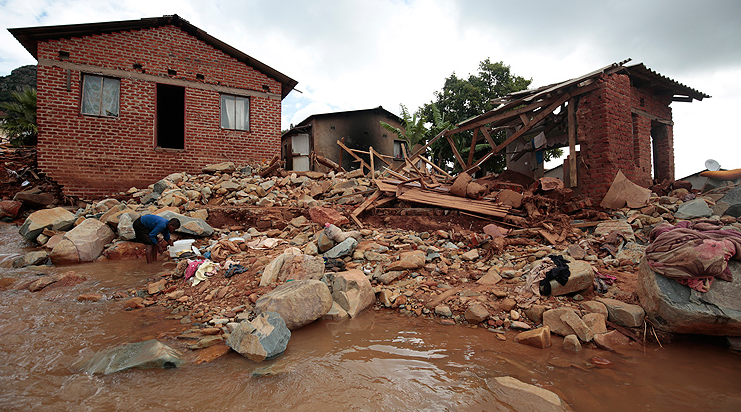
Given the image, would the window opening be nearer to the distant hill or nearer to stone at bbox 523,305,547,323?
stone at bbox 523,305,547,323

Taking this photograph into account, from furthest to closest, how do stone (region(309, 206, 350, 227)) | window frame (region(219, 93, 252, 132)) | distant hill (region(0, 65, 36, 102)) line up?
1. distant hill (region(0, 65, 36, 102))
2. window frame (region(219, 93, 252, 132))
3. stone (region(309, 206, 350, 227))

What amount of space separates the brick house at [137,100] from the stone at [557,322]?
10429 mm

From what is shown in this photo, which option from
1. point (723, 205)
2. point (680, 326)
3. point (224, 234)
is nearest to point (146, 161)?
point (224, 234)

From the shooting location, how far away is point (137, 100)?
987cm

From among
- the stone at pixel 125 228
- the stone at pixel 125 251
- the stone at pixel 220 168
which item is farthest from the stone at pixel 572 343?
the stone at pixel 220 168

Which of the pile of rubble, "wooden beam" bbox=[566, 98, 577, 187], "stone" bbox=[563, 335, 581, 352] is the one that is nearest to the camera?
"stone" bbox=[563, 335, 581, 352]

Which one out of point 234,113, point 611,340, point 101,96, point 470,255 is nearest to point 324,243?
point 470,255

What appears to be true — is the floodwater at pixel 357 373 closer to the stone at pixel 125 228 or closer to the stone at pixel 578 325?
the stone at pixel 578 325

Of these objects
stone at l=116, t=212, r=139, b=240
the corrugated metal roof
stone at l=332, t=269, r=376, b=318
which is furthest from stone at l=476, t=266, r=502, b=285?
the corrugated metal roof

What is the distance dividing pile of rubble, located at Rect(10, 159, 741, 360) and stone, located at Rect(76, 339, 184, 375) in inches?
13.1

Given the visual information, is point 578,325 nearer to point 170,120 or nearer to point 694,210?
point 694,210

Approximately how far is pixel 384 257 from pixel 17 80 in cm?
3807

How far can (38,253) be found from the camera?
592 cm

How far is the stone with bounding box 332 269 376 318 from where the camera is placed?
4.15 m
